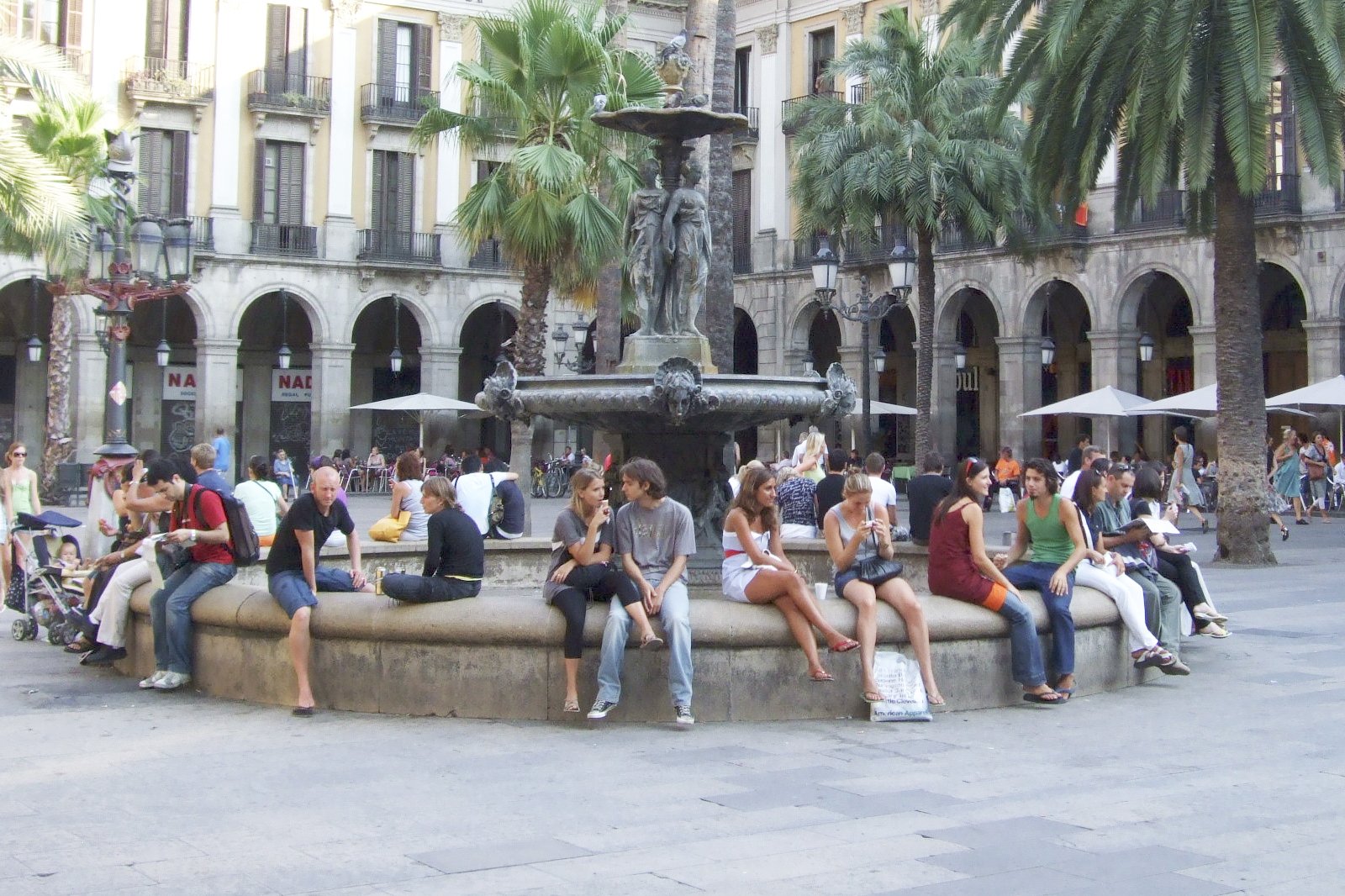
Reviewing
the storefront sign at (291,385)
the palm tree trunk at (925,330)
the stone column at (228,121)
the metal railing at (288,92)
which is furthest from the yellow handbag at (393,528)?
the storefront sign at (291,385)

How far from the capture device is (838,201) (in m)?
29.5

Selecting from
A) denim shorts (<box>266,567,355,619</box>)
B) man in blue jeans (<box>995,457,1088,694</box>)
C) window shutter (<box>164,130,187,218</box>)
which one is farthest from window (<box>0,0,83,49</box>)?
man in blue jeans (<box>995,457,1088,694</box>)

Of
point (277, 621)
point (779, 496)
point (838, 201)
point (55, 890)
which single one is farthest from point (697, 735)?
point (838, 201)

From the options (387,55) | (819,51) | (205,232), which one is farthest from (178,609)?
(819,51)

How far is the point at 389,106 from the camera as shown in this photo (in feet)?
131

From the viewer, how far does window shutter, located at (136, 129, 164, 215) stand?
123ft

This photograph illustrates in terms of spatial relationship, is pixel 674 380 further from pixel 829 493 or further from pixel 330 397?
pixel 330 397

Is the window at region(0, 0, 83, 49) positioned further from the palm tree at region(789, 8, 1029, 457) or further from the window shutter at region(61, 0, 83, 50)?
the palm tree at region(789, 8, 1029, 457)

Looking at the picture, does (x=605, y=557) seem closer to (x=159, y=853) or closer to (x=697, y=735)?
(x=697, y=735)

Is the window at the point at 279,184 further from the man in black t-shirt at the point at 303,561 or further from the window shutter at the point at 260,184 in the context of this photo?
the man in black t-shirt at the point at 303,561

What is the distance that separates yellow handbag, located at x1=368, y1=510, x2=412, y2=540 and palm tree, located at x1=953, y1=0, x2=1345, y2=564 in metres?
8.63

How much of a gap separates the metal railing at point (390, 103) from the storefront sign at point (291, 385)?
7.32 m

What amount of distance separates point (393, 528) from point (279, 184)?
2766cm

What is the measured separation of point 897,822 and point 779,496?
7.33m
